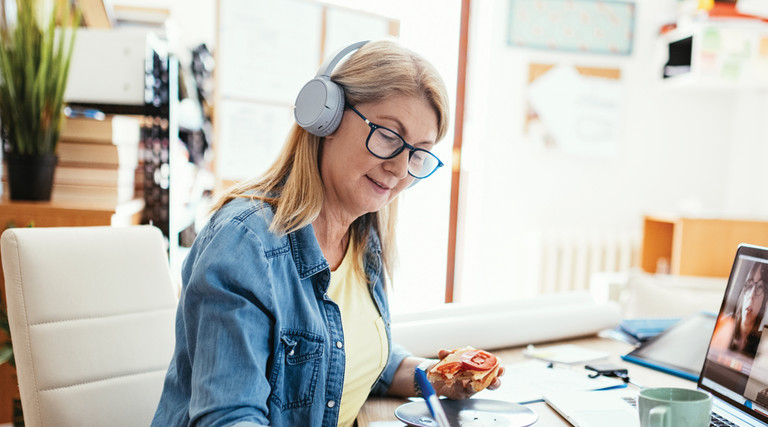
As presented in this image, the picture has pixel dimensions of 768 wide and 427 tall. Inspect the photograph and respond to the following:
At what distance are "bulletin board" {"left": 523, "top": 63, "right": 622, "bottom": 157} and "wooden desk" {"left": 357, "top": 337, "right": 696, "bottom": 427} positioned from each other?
225 centimetres

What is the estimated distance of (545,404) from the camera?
1.00 m

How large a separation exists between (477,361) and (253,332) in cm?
34

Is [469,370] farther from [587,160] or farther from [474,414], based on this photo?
[587,160]

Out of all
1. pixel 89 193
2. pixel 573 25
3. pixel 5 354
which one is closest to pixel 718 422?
pixel 5 354

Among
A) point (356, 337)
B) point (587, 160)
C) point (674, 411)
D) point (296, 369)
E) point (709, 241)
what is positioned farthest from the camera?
point (587, 160)

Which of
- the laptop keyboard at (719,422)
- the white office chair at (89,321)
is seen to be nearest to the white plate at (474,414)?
the laptop keyboard at (719,422)

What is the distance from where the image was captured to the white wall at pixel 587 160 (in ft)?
11.5

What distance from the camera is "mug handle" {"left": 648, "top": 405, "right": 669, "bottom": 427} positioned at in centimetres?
69

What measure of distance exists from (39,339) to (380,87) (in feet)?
2.24

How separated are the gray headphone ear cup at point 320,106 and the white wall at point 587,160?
8.65 feet

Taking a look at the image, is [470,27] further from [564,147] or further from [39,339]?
[39,339]

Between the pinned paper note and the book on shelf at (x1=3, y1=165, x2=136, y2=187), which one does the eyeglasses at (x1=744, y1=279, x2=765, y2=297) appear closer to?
the pinned paper note

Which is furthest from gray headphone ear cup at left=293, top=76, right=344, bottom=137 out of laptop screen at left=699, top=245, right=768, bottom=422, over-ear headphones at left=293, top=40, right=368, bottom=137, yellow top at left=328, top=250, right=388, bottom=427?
laptop screen at left=699, top=245, right=768, bottom=422

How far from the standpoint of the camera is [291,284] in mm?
912
